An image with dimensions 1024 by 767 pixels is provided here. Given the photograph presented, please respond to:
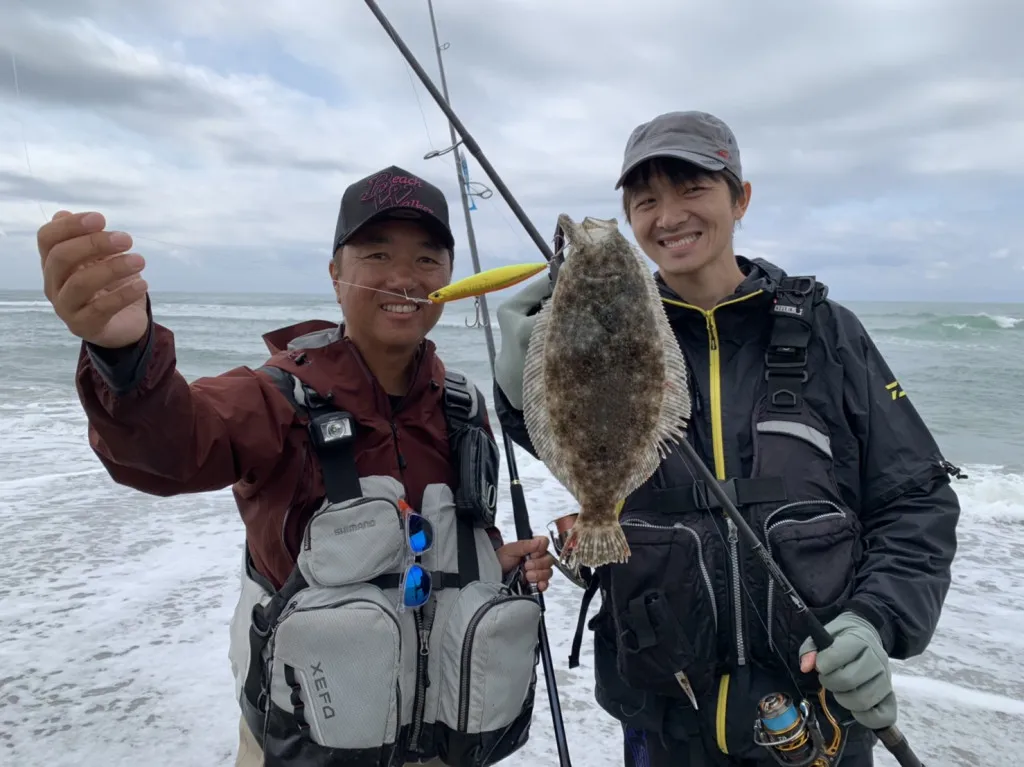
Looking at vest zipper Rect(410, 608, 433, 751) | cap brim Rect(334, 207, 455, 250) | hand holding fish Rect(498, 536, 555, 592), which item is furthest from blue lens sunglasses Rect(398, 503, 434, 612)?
cap brim Rect(334, 207, 455, 250)

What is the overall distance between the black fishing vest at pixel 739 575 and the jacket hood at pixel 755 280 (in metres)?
0.23

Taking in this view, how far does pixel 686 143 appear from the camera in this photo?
2334mm

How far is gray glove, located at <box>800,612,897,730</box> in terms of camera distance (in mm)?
1933

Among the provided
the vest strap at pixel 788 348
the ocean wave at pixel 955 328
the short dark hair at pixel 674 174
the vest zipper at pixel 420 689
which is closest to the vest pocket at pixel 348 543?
the vest zipper at pixel 420 689

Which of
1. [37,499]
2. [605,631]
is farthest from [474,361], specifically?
[605,631]

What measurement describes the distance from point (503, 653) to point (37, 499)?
6775 millimetres

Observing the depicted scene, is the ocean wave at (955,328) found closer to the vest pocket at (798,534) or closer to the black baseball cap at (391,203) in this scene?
the vest pocket at (798,534)

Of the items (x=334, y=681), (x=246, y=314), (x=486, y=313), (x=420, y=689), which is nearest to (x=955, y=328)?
(x=486, y=313)

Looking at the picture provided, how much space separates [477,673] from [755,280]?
1655 millimetres

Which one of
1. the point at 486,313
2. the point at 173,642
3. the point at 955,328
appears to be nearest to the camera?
the point at 486,313

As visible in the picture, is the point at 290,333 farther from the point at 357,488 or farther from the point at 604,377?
the point at 604,377

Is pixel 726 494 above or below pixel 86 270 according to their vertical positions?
below

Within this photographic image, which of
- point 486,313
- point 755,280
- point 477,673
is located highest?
point 755,280

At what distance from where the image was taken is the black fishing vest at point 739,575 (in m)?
2.13
